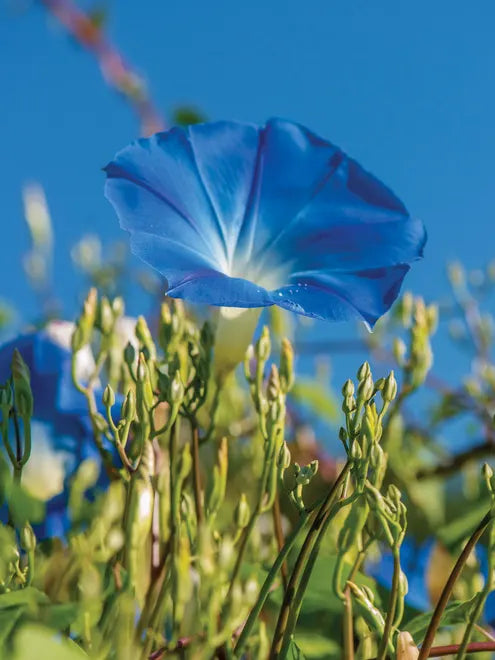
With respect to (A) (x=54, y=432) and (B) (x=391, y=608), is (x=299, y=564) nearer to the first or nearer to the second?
(B) (x=391, y=608)

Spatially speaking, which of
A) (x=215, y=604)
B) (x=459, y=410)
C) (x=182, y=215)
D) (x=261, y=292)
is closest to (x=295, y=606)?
(x=215, y=604)

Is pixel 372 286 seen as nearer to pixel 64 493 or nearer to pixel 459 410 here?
pixel 64 493

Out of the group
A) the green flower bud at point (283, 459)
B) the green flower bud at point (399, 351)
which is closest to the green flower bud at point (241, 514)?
the green flower bud at point (283, 459)

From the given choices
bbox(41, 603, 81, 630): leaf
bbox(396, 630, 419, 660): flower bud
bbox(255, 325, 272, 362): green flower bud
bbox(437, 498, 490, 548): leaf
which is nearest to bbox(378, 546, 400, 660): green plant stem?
bbox(396, 630, 419, 660): flower bud

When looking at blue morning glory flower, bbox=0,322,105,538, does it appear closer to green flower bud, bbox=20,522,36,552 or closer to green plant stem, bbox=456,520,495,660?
green flower bud, bbox=20,522,36,552

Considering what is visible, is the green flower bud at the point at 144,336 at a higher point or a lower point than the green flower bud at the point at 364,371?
higher

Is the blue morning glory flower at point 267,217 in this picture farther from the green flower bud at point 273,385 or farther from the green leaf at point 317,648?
the green leaf at point 317,648
